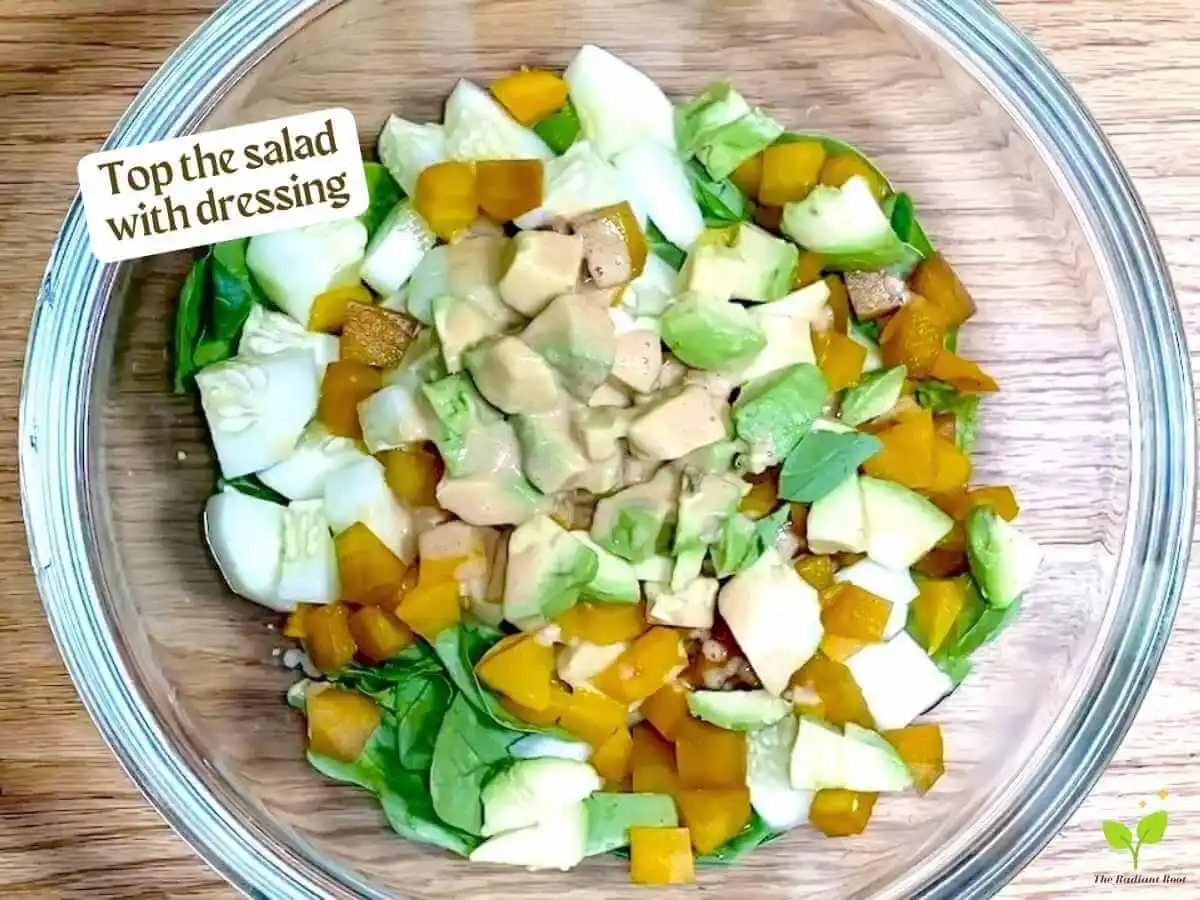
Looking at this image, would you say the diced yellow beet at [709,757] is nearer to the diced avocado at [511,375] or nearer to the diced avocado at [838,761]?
the diced avocado at [838,761]

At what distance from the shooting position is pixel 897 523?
1.21 metres

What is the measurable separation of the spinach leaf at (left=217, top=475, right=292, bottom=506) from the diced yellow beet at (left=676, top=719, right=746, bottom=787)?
49 cm

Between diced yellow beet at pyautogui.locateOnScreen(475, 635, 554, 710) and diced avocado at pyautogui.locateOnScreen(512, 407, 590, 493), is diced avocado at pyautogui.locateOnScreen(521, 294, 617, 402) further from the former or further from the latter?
diced yellow beet at pyautogui.locateOnScreen(475, 635, 554, 710)

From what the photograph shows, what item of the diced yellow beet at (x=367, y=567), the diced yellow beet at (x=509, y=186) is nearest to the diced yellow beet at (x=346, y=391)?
the diced yellow beet at (x=367, y=567)

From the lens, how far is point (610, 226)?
1.15 m

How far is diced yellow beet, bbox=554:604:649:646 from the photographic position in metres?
1.15

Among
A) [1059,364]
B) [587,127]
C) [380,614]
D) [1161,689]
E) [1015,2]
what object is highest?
[1015,2]

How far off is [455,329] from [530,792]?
1.50 ft

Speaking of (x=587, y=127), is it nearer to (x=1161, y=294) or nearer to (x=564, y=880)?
(x=1161, y=294)

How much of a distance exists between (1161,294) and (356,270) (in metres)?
0.86

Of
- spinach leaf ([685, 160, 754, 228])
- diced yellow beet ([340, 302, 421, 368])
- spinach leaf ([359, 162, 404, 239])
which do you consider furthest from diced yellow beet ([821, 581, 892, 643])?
spinach leaf ([359, 162, 404, 239])

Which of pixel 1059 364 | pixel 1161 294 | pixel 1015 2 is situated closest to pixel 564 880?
pixel 1059 364

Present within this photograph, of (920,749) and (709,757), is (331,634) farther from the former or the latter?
(920,749)

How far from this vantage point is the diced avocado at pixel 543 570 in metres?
1.10
